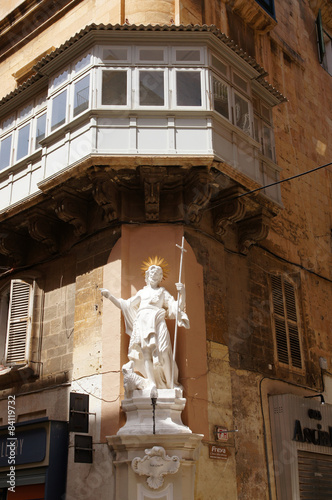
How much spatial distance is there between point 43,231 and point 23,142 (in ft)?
7.03

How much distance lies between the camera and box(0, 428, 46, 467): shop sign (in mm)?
11141

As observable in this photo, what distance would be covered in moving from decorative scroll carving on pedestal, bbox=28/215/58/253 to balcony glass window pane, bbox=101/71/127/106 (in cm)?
278

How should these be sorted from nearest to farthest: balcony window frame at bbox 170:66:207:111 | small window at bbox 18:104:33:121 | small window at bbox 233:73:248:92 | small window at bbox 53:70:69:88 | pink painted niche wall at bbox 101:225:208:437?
pink painted niche wall at bbox 101:225:208:437, balcony window frame at bbox 170:66:207:111, small window at bbox 53:70:69:88, small window at bbox 233:73:248:92, small window at bbox 18:104:33:121

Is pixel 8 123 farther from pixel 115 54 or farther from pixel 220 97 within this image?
pixel 220 97

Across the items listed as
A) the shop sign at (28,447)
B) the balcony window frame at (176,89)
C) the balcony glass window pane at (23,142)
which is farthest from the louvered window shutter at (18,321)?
the balcony window frame at (176,89)

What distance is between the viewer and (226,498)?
431 inches

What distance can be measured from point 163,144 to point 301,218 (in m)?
5.40

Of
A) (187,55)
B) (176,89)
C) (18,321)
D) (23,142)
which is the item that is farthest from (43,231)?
(187,55)

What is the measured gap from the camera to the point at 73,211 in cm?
1263

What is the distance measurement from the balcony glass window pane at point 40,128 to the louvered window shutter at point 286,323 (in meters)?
5.77

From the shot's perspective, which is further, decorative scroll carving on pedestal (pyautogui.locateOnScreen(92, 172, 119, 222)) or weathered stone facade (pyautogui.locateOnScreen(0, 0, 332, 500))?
decorative scroll carving on pedestal (pyautogui.locateOnScreen(92, 172, 119, 222))

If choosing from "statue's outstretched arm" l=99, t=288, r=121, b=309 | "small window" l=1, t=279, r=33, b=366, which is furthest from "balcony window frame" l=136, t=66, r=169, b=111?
"small window" l=1, t=279, r=33, b=366

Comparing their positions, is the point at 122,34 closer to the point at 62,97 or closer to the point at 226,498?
the point at 62,97

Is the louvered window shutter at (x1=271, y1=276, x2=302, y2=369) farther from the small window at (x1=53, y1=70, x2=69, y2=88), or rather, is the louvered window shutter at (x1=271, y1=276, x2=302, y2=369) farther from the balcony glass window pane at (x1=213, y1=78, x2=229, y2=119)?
the small window at (x1=53, y1=70, x2=69, y2=88)
